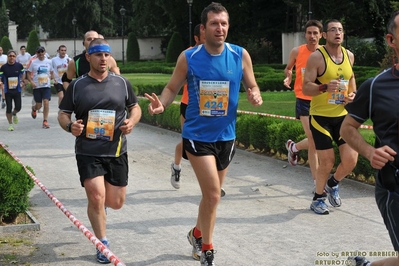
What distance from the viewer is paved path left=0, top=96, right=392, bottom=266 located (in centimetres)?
704

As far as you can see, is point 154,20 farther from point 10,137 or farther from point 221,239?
point 221,239

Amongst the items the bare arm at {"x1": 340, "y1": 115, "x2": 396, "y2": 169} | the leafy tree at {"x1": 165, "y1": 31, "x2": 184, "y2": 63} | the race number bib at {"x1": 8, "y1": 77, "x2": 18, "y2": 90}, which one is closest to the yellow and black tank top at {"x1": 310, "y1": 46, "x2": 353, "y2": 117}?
the bare arm at {"x1": 340, "y1": 115, "x2": 396, "y2": 169}

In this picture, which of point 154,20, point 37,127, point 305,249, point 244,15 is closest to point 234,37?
point 244,15

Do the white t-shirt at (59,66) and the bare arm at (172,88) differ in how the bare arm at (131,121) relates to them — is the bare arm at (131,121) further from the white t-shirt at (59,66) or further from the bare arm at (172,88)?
the white t-shirt at (59,66)

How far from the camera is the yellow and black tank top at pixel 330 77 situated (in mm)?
8461

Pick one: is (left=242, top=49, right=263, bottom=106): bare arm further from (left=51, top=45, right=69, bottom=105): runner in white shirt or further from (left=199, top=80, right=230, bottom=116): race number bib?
(left=51, top=45, right=69, bottom=105): runner in white shirt

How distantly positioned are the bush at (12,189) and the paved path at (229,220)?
36 cm

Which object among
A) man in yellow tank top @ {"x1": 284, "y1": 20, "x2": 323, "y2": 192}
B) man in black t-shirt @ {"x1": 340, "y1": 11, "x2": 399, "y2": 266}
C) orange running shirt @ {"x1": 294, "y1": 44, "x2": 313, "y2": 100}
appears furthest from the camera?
orange running shirt @ {"x1": 294, "y1": 44, "x2": 313, "y2": 100}

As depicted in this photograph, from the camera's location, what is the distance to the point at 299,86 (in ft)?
33.8

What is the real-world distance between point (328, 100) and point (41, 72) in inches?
472

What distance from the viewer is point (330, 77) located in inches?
333

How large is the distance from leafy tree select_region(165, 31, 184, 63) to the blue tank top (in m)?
51.1

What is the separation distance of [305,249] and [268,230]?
0.87m

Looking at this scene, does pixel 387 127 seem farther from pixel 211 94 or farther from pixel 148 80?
pixel 148 80
